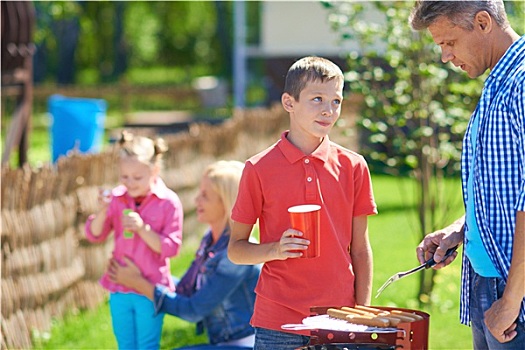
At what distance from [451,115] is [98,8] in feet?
119

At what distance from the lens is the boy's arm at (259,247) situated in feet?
10.7

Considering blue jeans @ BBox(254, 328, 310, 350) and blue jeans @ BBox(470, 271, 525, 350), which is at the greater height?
blue jeans @ BBox(470, 271, 525, 350)

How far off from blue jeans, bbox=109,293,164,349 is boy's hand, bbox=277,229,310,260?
6.03 feet

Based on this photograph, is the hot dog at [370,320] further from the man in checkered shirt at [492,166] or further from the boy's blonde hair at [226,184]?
the boy's blonde hair at [226,184]

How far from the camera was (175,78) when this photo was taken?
175 ft

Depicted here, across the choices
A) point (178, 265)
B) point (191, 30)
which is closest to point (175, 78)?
point (191, 30)

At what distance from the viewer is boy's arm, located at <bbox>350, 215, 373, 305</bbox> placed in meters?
3.68

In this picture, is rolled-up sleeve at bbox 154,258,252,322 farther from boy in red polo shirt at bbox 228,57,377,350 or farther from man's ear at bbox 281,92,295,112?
man's ear at bbox 281,92,295,112

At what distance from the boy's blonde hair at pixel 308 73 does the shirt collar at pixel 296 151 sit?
0.17m

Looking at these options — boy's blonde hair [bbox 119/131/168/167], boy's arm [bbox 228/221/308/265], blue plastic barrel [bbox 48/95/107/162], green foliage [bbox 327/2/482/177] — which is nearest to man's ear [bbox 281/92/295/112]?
boy's arm [bbox 228/221/308/265]

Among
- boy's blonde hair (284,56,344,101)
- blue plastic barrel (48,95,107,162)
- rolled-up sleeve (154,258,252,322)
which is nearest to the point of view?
boy's blonde hair (284,56,344,101)

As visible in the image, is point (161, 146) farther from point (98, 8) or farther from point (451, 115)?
point (98, 8)

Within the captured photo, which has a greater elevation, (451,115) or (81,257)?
(451,115)

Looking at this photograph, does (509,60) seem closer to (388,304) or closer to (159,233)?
(159,233)
